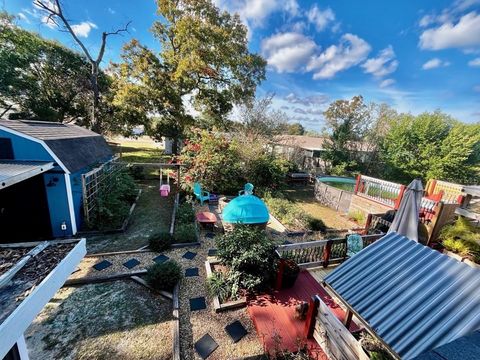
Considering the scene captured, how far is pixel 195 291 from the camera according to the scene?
5.04 m

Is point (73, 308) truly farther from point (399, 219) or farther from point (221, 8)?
point (221, 8)

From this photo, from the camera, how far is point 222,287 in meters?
4.89

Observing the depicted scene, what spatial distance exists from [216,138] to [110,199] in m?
6.39

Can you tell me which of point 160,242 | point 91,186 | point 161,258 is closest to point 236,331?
point 161,258

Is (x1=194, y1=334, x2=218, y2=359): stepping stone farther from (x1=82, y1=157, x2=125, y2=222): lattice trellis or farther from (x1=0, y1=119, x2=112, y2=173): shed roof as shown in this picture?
(x1=0, y1=119, x2=112, y2=173): shed roof

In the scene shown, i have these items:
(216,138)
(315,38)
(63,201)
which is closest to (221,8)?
(315,38)

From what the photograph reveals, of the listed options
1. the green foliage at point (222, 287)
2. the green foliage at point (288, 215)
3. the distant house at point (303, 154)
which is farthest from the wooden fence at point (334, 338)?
the distant house at point (303, 154)

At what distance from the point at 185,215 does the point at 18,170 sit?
5.19 meters

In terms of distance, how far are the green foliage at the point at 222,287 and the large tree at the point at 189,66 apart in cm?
1207

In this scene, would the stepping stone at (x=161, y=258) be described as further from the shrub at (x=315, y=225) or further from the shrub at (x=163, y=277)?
the shrub at (x=315, y=225)

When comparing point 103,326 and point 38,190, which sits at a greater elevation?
point 38,190

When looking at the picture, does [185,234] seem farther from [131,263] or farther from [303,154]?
[303,154]

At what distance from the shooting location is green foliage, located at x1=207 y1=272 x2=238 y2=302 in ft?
15.6

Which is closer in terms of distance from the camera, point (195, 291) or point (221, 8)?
point (195, 291)
